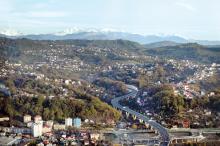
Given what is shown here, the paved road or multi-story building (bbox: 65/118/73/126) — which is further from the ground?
multi-story building (bbox: 65/118/73/126)

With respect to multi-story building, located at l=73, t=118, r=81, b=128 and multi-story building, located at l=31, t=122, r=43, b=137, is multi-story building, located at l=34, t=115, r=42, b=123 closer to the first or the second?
multi-story building, located at l=31, t=122, r=43, b=137

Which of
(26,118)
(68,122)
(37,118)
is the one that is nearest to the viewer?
(68,122)

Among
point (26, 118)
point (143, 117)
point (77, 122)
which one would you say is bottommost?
point (143, 117)

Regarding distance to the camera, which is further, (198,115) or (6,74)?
(6,74)

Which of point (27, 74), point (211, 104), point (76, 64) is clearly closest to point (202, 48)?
point (76, 64)

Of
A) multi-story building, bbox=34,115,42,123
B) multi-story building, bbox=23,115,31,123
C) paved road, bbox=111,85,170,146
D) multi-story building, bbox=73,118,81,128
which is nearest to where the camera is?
paved road, bbox=111,85,170,146

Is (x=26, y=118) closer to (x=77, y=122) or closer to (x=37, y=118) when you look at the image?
(x=37, y=118)

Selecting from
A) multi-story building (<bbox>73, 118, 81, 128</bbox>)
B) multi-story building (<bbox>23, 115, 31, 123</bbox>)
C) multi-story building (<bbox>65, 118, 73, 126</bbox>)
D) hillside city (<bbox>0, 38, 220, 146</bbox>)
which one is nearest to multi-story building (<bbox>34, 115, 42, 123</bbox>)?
hillside city (<bbox>0, 38, 220, 146</bbox>)

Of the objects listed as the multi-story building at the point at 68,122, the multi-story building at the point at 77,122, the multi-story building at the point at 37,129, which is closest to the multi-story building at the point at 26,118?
the multi-story building at the point at 68,122

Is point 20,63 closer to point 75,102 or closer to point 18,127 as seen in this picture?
point 75,102

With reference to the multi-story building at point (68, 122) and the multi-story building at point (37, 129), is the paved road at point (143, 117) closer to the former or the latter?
the multi-story building at point (68, 122)

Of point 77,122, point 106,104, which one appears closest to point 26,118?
point 77,122
